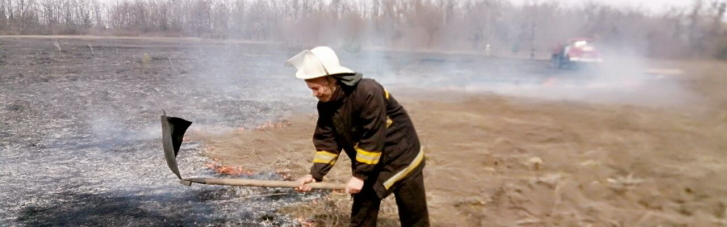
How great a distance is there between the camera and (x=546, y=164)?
5.10 metres

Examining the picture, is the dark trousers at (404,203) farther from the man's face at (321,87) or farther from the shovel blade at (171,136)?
the shovel blade at (171,136)

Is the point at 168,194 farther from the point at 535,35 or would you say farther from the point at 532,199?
the point at 535,35

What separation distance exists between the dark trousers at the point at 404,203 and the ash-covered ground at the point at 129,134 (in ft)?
2.85

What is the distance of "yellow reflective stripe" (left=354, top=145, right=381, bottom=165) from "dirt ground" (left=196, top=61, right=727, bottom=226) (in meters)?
1.16

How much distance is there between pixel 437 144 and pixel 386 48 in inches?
1254

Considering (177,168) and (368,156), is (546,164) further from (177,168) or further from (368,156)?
(177,168)

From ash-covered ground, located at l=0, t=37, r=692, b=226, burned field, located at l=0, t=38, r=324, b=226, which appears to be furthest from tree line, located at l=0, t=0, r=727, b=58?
burned field, located at l=0, t=38, r=324, b=226

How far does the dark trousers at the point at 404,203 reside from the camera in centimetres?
284

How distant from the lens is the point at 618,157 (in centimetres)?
540

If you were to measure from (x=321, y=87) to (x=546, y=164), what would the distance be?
3432mm

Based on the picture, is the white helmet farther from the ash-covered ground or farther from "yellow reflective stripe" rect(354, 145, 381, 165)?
the ash-covered ground

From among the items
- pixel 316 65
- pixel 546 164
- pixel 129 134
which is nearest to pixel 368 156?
pixel 316 65

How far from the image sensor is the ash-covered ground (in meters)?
3.75

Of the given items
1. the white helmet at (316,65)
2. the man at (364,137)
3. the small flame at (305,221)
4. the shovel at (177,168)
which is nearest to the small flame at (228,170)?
the small flame at (305,221)
